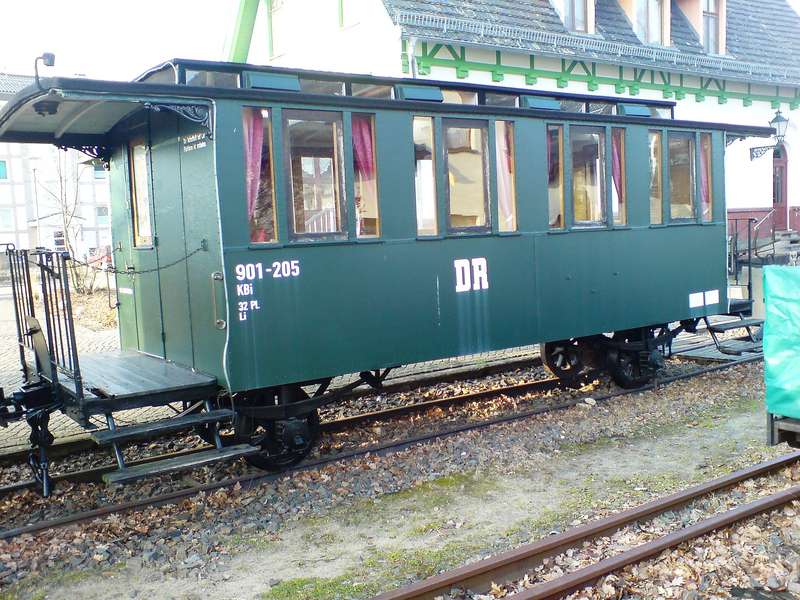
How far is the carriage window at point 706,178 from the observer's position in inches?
378

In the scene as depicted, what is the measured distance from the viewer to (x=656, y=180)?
9172 millimetres

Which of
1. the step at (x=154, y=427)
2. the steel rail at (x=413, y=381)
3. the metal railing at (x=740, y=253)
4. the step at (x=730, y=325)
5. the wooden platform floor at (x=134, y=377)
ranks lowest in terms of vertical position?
the steel rail at (x=413, y=381)

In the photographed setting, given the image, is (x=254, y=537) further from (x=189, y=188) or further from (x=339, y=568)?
(x=189, y=188)

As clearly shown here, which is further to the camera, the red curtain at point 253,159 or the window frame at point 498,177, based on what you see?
the window frame at point 498,177

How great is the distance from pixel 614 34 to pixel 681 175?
7921mm

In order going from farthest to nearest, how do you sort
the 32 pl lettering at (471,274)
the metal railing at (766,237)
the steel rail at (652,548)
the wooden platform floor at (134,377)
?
the metal railing at (766,237) < the 32 pl lettering at (471,274) < the wooden platform floor at (134,377) < the steel rail at (652,548)

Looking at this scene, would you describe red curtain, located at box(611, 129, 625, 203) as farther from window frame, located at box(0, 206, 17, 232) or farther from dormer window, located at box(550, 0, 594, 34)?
window frame, located at box(0, 206, 17, 232)

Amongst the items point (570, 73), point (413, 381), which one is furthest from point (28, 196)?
point (413, 381)

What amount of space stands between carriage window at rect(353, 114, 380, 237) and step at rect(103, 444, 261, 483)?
82.3 inches

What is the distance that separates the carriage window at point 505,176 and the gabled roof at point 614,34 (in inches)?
214

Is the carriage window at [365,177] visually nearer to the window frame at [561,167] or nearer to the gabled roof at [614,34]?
the window frame at [561,167]

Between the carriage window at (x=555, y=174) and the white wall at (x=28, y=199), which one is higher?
the white wall at (x=28, y=199)

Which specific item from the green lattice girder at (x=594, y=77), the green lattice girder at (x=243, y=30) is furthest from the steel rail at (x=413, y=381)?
the green lattice girder at (x=243, y=30)

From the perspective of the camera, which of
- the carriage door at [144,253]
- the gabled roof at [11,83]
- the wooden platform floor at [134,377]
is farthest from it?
the gabled roof at [11,83]
